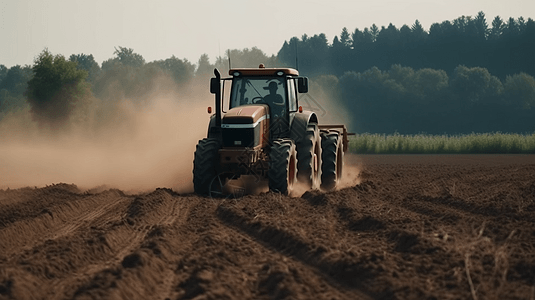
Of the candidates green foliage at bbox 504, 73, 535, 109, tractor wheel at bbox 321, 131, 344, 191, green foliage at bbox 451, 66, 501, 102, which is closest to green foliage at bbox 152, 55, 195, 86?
green foliage at bbox 451, 66, 501, 102

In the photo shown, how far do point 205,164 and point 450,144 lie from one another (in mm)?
25551

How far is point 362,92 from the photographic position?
95.6 m

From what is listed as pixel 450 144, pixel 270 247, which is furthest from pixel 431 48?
pixel 270 247

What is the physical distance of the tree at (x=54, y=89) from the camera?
54.1m

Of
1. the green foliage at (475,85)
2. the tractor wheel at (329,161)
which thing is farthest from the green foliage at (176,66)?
the tractor wheel at (329,161)

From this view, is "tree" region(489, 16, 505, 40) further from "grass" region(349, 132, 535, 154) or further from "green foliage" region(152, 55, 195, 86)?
"grass" region(349, 132, 535, 154)

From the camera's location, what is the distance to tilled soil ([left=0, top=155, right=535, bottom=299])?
6.48 meters

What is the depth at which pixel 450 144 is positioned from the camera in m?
36.3

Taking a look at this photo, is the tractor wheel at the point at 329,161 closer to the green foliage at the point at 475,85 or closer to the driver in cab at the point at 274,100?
the driver in cab at the point at 274,100

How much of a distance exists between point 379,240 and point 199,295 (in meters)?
3.37

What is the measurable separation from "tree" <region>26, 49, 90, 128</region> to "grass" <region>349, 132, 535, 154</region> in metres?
27.4

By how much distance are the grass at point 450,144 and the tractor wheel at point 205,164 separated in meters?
24.6

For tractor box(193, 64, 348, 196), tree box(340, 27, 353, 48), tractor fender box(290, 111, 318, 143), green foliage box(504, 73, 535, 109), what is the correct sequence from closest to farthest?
1. tractor box(193, 64, 348, 196)
2. tractor fender box(290, 111, 318, 143)
3. green foliage box(504, 73, 535, 109)
4. tree box(340, 27, 353, 48)

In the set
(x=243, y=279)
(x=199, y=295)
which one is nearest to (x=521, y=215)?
(x=243, y=279)
